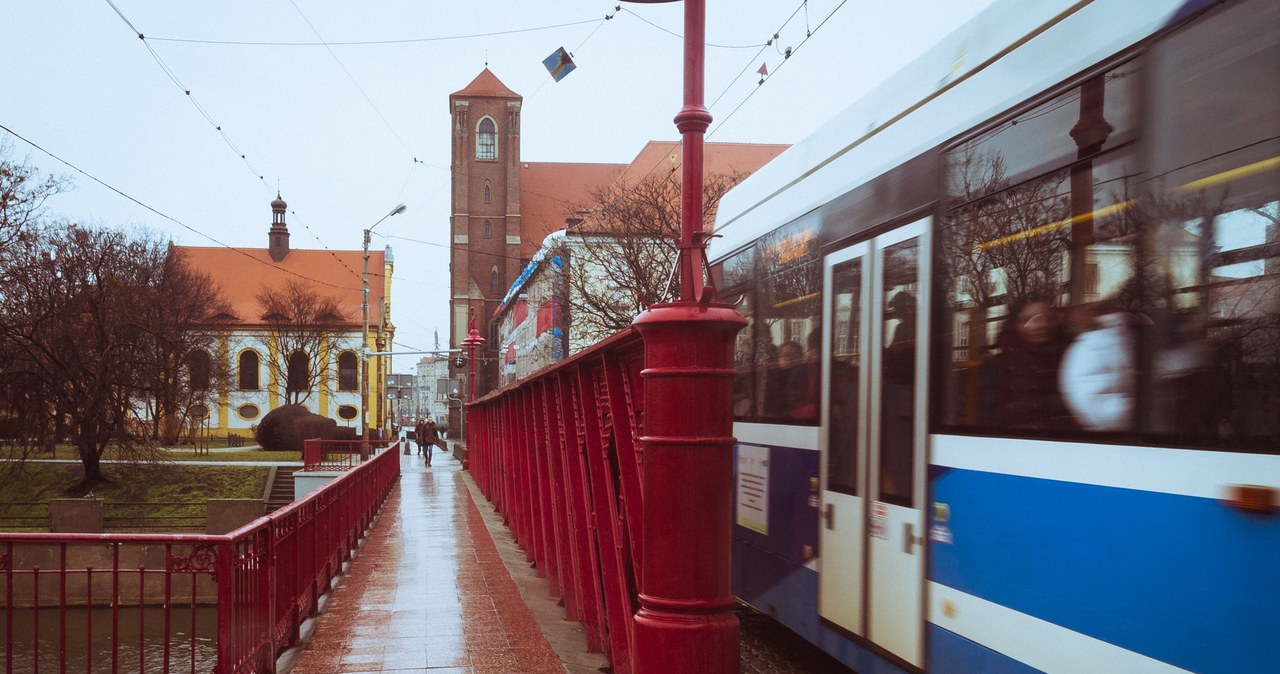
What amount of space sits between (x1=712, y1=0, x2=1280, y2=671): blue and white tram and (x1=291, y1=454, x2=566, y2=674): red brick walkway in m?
2.02

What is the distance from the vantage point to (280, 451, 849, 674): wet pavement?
290 inches

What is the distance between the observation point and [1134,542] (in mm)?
3793

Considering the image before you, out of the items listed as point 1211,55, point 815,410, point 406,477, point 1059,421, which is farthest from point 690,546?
point 406,477

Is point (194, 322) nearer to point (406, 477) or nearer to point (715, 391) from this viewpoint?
point (406, 477)

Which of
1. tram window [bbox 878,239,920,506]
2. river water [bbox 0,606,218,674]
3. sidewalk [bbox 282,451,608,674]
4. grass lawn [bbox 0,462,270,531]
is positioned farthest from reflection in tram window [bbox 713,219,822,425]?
grass lawn [bbox 0,462,270,531]

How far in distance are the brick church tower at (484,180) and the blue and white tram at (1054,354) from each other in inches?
3058

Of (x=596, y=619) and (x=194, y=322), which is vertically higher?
(x=194, y=322)

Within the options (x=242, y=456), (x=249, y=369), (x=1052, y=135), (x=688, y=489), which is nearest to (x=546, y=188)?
(x=249, y=369)

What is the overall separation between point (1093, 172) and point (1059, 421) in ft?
3.08

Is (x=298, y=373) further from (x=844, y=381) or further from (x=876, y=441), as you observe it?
(x=876, y=441)

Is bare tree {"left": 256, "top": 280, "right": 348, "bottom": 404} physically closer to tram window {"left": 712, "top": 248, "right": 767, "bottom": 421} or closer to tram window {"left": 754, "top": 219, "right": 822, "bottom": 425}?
tram window {"left": 712, "top": 248, "right": 767, "bottom": 421}

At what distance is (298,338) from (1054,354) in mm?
75760

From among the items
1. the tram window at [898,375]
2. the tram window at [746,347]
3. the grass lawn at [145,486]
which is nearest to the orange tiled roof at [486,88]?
the grass lawn at [145,486]

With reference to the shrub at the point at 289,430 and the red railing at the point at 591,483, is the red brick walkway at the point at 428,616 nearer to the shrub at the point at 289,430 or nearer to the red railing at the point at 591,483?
the red railing at the point at 591,483
